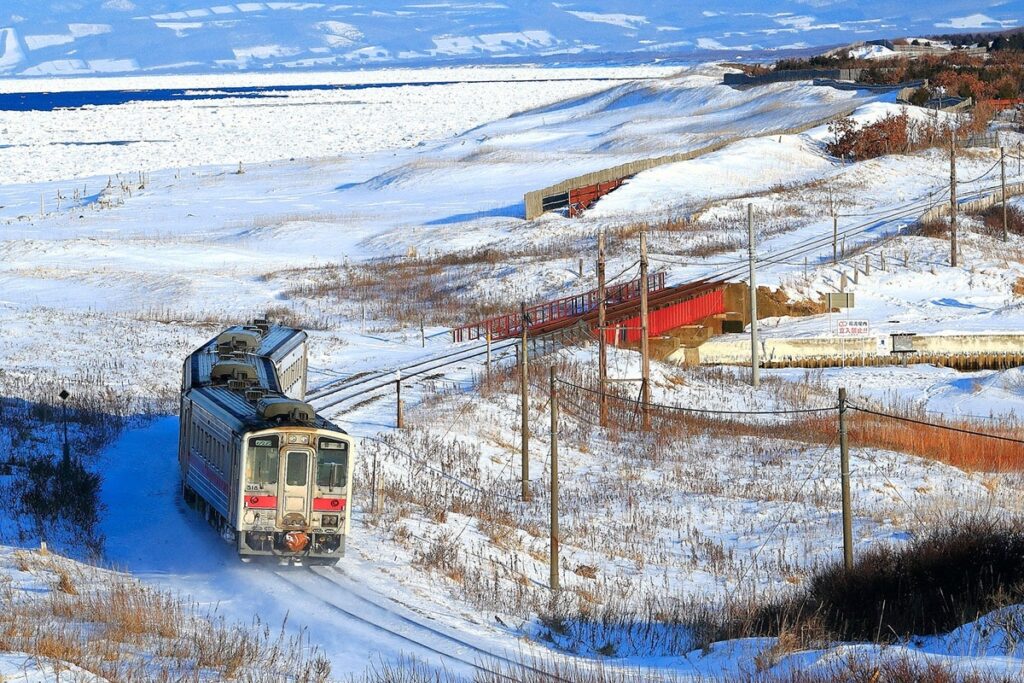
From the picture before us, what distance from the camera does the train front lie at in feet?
66.6

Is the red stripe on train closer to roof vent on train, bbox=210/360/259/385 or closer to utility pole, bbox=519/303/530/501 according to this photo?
roof vent on train, bbox=210/360/259/385

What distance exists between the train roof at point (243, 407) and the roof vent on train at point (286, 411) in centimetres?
3

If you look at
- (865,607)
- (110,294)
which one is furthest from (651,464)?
(110,294)

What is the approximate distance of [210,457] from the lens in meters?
22.0

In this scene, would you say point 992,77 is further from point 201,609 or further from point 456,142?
point 201,609

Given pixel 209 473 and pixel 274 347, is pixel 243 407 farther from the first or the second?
pixel 274 347

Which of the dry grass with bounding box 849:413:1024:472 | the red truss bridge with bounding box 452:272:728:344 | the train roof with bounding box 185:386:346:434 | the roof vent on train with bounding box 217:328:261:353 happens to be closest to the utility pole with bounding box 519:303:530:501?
the train roof with bounding box 185:386:346:434

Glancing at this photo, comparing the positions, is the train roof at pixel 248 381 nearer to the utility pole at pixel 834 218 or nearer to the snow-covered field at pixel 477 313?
the snow-covered field at pixel 477 313

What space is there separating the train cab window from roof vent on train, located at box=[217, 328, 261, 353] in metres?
6.99

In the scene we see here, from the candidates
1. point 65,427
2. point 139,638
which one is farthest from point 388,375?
point 139,638

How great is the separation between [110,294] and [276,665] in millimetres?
42946

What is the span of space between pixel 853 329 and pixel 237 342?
1153 inches

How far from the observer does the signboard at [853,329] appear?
50.7 metres

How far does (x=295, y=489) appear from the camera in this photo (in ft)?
67.4
